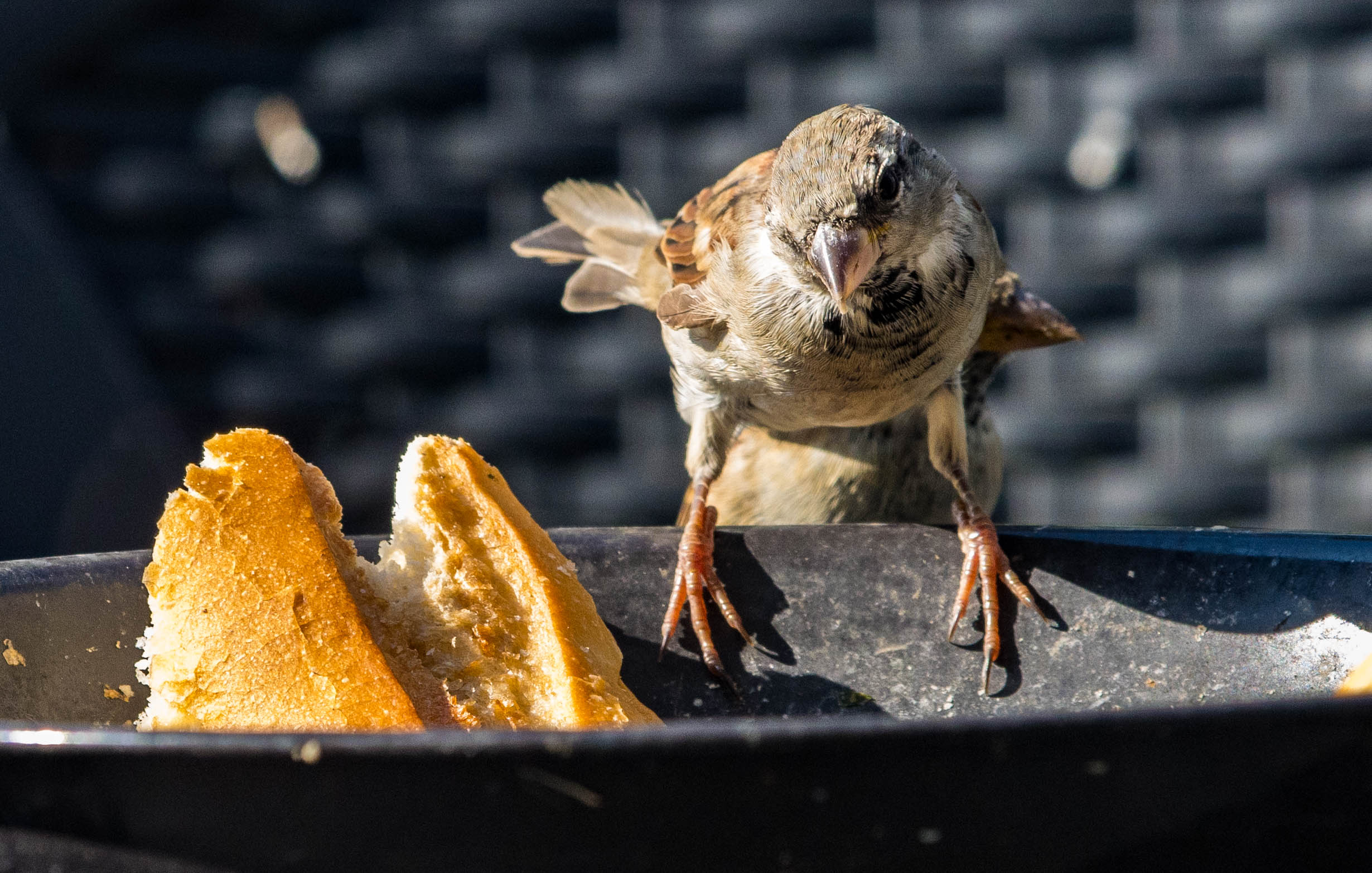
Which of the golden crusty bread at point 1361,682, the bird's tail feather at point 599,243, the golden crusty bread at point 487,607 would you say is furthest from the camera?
the bird's tail feather at point 599,243

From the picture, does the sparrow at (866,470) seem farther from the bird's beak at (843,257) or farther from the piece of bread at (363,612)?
the piece of bread at (363,612)

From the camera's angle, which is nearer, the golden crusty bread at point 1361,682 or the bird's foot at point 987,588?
→ the golden crusty bread at point 1361,682

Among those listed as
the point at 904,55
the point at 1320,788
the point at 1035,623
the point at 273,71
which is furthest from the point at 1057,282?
the point at 1320,788

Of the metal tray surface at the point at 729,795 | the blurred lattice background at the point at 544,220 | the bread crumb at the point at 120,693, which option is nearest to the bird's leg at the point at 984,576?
the metal tray surface at the point at 729,795

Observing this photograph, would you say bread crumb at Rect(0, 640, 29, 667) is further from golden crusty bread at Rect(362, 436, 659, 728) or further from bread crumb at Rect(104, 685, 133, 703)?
golden crusty bread at Rect(362, 436, 659, 728)

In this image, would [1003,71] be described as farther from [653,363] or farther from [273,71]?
[273,71]

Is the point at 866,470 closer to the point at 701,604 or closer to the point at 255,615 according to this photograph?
the point at 701,604
